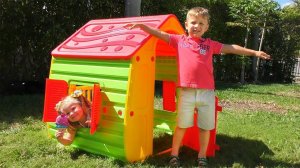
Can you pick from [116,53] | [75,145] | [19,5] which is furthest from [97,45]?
[19,5]

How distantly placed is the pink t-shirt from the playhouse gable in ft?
1.18

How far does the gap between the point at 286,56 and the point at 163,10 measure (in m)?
8.55

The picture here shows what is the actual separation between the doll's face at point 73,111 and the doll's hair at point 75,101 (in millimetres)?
23

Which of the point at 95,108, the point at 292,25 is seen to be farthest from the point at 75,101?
the point at 292,25

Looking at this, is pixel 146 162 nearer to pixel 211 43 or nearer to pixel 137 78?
pixel 137 78

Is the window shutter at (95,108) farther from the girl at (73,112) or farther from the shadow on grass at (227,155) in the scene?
Result: the shadow on grass at (227,155)

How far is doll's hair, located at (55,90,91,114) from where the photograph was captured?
437 centimetres

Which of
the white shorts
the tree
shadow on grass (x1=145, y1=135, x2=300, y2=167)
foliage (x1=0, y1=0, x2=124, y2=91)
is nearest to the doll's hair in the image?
shadow on grass (x1=145, y1=135, x2=300, y2=167)

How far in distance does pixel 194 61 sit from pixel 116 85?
82cm

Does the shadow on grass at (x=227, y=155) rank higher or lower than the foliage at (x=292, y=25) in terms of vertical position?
lower

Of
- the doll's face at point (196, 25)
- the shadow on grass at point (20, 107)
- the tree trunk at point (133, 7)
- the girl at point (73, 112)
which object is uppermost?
the tree trunk at point (133, 7)

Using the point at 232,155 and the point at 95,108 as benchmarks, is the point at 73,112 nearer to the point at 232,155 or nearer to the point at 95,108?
the point at 95,108

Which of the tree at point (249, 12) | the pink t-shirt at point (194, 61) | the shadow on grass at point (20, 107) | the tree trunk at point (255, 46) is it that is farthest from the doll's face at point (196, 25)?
the tree trunk at point (255, 46)

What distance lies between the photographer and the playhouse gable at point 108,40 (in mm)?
4223
